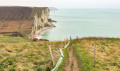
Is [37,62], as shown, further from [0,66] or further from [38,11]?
[38,11]

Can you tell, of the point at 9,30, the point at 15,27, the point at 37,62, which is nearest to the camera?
the point at 37,62

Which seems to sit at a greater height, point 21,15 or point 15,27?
point 21,15

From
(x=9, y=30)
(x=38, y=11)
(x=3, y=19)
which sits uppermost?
(x=38, y=11)

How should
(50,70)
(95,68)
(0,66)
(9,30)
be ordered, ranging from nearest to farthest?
(0,66), (50,70), (95,68), (9,30)

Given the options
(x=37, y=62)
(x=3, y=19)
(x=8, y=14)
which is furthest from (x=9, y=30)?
(x=37, y=62)

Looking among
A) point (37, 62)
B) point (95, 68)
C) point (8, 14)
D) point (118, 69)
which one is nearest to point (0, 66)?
→ point (37, 62)

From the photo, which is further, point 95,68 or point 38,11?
point 38,11

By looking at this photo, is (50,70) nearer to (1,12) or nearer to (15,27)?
(15,27)
